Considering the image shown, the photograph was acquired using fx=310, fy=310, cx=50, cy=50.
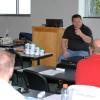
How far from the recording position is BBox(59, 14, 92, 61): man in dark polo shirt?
21.7 ft

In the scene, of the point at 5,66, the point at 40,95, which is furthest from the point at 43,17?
the point at 5,66

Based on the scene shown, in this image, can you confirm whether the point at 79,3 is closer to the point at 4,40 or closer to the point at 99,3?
the point at 99,3

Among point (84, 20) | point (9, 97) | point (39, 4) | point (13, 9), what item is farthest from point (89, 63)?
point (13, 9)

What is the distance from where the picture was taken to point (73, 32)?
6840 mm

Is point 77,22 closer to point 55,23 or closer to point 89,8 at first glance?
point 55,23

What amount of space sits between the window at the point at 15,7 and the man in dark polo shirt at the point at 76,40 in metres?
3.29

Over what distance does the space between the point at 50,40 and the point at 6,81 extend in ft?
16.4

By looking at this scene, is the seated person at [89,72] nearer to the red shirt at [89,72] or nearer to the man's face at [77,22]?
the red shirt at [89,72]

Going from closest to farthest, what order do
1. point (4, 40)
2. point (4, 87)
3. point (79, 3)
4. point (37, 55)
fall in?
point (4, 87) < point (37, 55) < point (4, 40) < point (79, 3)

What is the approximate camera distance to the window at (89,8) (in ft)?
27.9

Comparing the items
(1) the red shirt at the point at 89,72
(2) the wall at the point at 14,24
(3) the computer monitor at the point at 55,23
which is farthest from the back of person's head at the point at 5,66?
(2) the wall at the point at 14,24

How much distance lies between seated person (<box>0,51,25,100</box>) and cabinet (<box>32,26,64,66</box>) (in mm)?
4834

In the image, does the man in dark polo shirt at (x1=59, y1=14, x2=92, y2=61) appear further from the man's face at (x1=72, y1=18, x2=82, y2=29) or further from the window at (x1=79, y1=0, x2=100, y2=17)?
the window at (x1=79, y1=0, x2=100, y2=17)

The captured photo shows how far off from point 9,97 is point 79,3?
6.75 meters
